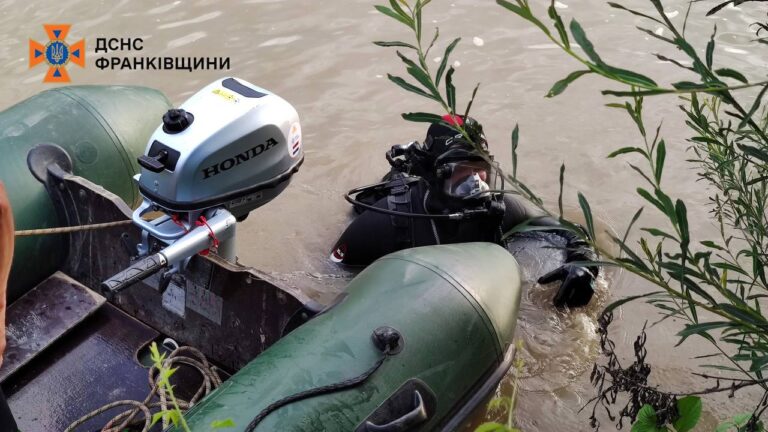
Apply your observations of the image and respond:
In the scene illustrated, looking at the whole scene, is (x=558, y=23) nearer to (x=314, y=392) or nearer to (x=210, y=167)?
(x=314, y=392)

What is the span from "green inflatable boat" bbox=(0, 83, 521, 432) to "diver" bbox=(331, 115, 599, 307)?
0.65 meters

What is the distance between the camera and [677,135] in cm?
515

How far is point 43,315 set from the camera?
2.85 metres

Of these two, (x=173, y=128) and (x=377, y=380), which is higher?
(x=173, y=128)

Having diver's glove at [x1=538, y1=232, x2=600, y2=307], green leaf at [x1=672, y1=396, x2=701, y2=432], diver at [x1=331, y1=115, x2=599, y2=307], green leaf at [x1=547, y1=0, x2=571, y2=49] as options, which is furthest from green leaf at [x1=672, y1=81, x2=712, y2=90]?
diver's glove at [x1=538, y1=232, x2=600, y2=307]

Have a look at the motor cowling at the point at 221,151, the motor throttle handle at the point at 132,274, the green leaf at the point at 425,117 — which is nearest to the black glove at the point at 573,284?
the motor cowling at the point at 221,151

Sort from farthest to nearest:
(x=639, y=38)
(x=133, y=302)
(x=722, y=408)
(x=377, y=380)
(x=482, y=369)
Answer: (x=639, y=38), (x=722, y=408), (x=133, y=302), (x=482, y=369), (x=377, y=380)

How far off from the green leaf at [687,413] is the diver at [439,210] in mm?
1276

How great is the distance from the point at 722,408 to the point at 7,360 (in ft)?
9.60

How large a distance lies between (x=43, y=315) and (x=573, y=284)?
230 centimetres

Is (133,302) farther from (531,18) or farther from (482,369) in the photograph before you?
(531,18)

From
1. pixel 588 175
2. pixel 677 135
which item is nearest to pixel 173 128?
pixel 588 175

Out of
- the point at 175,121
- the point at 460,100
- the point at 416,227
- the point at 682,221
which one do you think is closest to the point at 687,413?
the point at 682,221

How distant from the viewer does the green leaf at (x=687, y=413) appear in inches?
71.6
